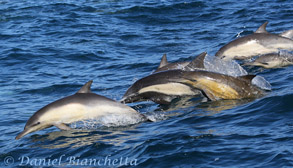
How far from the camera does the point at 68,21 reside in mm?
24219

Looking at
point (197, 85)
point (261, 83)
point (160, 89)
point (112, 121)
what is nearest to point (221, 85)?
point (197, 85)

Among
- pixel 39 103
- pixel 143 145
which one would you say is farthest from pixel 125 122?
pixel 39 103

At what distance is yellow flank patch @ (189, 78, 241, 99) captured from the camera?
10.9 metres

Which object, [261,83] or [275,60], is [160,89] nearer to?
[261,83]

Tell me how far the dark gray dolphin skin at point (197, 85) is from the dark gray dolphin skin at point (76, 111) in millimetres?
1243

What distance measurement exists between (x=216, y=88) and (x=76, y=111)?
3055 millimetres

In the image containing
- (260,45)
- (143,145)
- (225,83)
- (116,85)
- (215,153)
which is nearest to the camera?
(215,153)

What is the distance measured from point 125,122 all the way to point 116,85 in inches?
166

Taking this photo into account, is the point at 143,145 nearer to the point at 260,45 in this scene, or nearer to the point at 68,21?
the point at 260,45

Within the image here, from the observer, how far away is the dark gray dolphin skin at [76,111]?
1006cm

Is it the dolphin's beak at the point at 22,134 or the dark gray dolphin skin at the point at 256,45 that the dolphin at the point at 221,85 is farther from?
the dark gray dolphin skin at the point at 256,45

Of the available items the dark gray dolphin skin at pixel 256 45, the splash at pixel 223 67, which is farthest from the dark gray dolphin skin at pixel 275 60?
the dark gray dolphin skin at pixel 256 45

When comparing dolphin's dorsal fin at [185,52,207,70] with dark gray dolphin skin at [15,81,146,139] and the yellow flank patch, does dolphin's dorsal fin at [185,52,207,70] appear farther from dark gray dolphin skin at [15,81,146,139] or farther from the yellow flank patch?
dark gray dolphin skin at [15,81,146,139]

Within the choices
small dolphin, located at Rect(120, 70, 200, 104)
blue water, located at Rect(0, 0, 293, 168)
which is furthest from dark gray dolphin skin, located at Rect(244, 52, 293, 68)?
small dolphin, located at Rect(120, 70, 200, 104)
